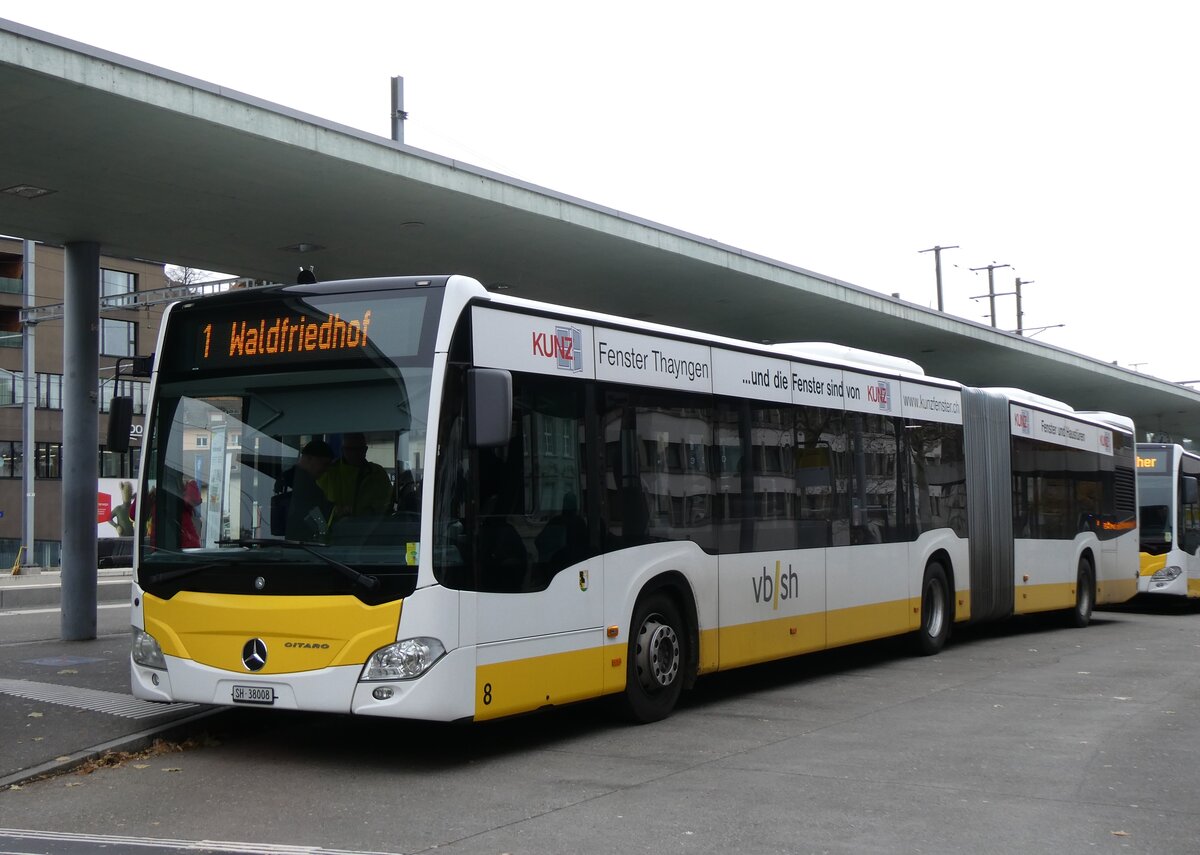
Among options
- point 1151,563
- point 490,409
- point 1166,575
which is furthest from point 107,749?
point 1166,575

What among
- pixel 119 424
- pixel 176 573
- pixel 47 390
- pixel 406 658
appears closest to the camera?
pixel 406 658

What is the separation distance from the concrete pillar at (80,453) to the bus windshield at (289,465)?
6228 millimetres

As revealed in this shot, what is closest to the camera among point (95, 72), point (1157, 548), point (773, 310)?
point (95, 72)

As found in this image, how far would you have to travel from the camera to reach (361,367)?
329 inches

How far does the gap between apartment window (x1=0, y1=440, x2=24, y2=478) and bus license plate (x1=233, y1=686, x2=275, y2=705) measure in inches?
2445

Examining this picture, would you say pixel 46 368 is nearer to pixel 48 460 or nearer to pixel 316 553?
pixel 48 460

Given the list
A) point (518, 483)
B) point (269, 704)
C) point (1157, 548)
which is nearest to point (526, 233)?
point (518, 483)

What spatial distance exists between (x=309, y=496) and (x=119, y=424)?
1.92 m

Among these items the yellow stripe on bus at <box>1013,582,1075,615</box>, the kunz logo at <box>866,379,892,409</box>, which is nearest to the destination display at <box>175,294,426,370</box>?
the kunz logo at <box>866,379,892,409</box>

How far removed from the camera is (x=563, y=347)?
9.36 meters

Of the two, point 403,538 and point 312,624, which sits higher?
point 403,538

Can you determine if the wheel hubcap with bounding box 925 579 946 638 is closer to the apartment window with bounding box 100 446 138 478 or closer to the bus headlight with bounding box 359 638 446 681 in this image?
the bus headlight with bounding box 359 638 446 681

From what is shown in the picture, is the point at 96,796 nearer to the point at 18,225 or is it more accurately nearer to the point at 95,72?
the point at 95,72

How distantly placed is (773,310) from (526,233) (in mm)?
7049
